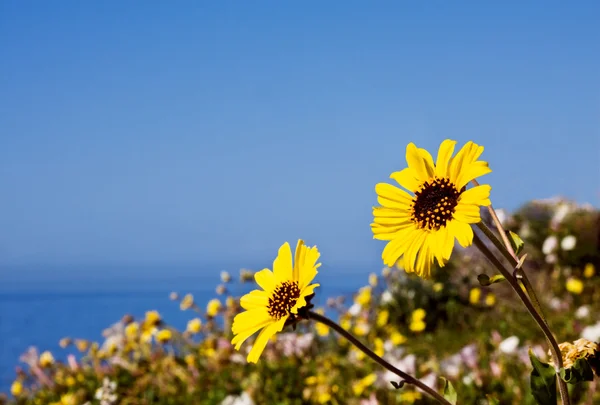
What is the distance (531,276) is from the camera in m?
8.07

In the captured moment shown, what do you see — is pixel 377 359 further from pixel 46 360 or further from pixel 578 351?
pixel 46 360

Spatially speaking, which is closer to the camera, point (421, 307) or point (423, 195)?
point (423, 195)

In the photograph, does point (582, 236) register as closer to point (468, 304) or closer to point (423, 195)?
point (468, 304)

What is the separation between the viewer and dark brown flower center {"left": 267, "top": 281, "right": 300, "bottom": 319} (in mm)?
1678

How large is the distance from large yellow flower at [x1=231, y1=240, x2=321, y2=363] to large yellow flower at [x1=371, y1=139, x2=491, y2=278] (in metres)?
0.19

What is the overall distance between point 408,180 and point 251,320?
494 mm

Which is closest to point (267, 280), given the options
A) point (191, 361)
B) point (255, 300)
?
point (255, 300)

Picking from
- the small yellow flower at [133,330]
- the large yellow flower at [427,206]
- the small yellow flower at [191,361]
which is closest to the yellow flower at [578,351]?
the large yellow flower at [427,206]

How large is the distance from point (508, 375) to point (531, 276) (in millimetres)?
4303

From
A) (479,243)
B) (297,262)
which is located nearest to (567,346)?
(479,243)

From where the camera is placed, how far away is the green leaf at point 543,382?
59.1 inches

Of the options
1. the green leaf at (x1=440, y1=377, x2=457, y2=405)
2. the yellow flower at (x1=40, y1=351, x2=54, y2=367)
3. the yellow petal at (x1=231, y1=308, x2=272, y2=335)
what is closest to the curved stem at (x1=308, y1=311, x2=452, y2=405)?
the green leaf at (x1=440, y1=377, x2=457, y2=405)

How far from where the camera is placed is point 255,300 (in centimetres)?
179

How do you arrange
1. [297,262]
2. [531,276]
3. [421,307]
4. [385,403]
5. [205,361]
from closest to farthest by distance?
[297,262] → [385,403] → [205,361] → [421,307] → [531,276]
